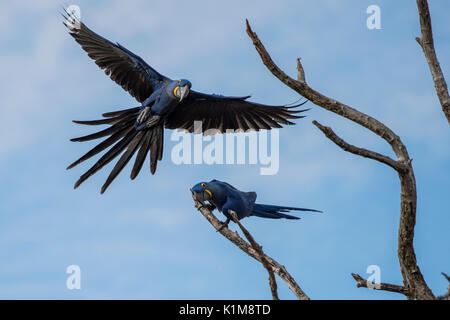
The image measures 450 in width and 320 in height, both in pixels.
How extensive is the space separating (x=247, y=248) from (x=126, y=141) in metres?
2.20

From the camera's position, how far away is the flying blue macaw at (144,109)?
246 inches

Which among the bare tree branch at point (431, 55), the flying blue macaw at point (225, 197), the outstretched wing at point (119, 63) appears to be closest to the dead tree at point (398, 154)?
the bare tree branch at point (431, 55)

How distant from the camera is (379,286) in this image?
4320 millimetres

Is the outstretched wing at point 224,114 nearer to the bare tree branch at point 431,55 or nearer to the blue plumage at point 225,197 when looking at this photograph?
the blue plumage at point 225,197

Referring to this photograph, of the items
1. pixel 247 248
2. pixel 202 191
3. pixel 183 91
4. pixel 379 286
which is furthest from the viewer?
pixel 183 91

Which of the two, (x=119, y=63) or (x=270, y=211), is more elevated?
(x=119, y=63)

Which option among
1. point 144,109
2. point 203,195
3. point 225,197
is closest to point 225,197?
point 225,197

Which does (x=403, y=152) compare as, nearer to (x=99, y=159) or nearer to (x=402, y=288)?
(x=402, y=288)

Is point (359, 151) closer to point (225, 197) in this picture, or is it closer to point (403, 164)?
point (403, 164)

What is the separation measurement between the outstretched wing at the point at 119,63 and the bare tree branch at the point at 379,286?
11.1 ft

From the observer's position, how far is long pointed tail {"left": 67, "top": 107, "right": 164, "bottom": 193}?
623cm

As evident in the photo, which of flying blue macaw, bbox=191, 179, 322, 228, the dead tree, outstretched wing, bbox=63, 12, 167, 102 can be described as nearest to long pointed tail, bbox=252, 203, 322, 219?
flying blue macaw, bbox=191, 179, 322, 228

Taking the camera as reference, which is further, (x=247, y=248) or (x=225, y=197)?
(x=225, y=197)
